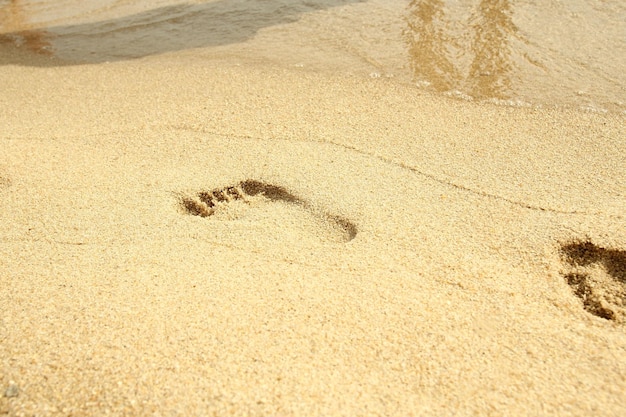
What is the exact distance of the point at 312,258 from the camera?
6.89 feet

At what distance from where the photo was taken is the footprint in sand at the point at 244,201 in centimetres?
236

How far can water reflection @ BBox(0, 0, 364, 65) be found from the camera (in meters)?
4.82

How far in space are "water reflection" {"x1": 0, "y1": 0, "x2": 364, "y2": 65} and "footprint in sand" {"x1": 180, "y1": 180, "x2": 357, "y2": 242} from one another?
2682mm

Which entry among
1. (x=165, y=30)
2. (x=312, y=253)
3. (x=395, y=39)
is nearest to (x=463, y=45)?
(x=395, y=39)

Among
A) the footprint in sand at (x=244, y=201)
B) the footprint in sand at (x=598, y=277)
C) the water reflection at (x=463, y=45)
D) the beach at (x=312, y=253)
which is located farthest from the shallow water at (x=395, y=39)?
the footprint in sand at (x=244, y=201)

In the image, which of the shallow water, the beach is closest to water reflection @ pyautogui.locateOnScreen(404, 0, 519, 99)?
the shallow water

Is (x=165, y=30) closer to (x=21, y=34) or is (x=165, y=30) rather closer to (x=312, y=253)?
(x=21, y=34)

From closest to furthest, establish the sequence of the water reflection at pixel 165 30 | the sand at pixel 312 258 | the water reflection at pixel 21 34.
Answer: the sand at pixel 312 258
the water reflection at pixel 165 30
the water reflection at pixel 21 34

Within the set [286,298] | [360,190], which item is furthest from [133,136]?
[286,298]

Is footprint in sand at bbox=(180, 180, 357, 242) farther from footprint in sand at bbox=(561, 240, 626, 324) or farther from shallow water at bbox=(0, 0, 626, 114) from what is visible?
shallow water at bbox=(0, 0, 626, 114)

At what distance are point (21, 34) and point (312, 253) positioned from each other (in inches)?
201

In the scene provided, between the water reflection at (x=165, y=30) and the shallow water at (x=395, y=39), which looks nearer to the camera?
the shallow water at (x=395, y=39)

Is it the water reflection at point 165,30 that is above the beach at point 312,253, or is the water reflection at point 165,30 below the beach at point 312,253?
above

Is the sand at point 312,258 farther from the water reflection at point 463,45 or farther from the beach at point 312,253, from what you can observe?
the water reflection at point 463,45
